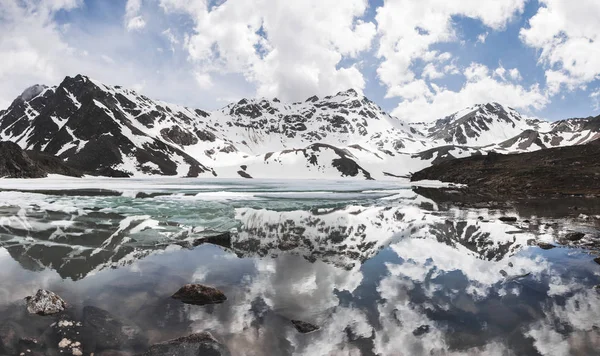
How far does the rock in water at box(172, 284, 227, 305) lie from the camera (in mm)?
11148

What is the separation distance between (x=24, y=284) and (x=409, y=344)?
13184 mm

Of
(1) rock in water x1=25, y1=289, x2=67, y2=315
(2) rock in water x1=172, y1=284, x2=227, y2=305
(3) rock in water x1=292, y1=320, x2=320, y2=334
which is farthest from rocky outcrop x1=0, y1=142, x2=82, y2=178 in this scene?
(3) rock in water x1=292, y1=320, x2=320, y2=334

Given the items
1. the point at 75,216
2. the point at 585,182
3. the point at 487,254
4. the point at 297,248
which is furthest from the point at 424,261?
the point at 585,182

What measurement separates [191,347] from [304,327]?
301 cm

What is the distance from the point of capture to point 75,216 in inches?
1137

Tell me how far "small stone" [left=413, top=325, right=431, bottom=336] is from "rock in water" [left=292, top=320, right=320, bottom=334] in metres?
2.68

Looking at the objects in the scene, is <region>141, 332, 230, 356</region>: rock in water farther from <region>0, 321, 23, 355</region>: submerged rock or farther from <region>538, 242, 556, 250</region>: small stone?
<region>538, 242, 556, 250</region>: small stone

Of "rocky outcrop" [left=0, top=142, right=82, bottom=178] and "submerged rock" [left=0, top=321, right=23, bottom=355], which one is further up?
"rocky outcrop" [left=0, top=142, right=82, bottom=178]

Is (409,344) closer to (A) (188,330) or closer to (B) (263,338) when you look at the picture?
(B) (263,338)

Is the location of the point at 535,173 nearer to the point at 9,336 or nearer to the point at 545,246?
the point at 545,246

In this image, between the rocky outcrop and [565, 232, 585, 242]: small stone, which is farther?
the rocky outcrop

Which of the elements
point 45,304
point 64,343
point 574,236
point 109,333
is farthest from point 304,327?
point 574,236

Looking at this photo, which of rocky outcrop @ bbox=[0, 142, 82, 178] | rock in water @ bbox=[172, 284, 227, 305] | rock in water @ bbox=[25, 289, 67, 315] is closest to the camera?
rock in water @ bbox=[25, 289, 67, 315]

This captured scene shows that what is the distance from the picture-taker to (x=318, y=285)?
13219 millimetres
